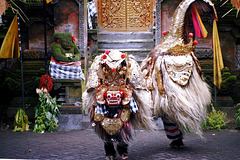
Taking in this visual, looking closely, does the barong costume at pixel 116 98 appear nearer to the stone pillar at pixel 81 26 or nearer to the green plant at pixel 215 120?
the green plant at pixel 215 120

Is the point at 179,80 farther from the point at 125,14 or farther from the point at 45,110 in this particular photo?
the point at 125,14

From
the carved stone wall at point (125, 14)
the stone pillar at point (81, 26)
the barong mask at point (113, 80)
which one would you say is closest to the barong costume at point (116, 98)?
the barong mask at point (113, 80)

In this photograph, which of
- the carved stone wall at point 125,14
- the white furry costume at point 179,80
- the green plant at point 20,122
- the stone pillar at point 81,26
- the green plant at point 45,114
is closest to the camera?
the white furry costume at point 179,80

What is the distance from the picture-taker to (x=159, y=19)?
1021 cm

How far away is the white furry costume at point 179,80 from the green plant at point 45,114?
3.18 metres

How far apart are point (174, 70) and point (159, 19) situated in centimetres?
434

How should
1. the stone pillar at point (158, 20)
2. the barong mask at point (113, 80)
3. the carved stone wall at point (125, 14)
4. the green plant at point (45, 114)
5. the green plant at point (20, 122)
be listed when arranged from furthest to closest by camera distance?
1. the carved stone wall at point (125, 14)
2. the stone pillar at point (158, 20)
3. the green plant at point (20, 122)
4. the green plant at point (45, 114)
5. the barong mask at point (113, 80)

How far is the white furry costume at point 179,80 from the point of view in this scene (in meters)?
6.01

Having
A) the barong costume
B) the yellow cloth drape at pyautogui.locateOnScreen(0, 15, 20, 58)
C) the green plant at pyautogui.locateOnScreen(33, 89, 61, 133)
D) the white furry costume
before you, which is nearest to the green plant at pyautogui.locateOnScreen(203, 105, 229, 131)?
the white furry costume

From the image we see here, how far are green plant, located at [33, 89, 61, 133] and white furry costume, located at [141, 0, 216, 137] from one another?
3.18 m

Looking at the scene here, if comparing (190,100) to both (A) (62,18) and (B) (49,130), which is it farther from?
(A) (62,18)

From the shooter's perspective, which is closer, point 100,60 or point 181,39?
point 100,60

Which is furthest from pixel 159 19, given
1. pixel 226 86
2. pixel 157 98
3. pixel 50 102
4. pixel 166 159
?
pixel 166 159

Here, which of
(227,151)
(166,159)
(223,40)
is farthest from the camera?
(223,40)
